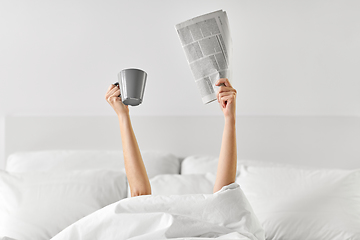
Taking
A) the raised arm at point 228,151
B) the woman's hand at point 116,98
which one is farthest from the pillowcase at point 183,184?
the woman's hand at point 116,98

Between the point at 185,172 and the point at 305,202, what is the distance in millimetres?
645

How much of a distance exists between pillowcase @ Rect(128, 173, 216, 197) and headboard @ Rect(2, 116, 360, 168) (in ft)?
1.26

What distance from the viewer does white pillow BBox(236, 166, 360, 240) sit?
1396mm

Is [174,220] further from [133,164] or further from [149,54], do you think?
[149,54]

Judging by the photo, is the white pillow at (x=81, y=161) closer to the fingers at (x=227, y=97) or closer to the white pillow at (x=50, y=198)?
the white pillow at (x=50, y=198)

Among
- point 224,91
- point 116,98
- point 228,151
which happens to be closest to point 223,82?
point 224,91

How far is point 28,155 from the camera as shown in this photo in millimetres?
1908

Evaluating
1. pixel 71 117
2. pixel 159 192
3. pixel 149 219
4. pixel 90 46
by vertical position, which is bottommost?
pixel 159 192

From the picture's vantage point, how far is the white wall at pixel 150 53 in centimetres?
206

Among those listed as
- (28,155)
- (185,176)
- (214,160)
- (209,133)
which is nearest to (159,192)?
(185,176)

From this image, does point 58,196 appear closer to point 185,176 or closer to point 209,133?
point 185,176

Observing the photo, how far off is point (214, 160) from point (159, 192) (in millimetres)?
382

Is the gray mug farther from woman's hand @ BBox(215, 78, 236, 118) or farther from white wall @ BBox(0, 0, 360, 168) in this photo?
white wall @ BBox(0, 0, 360, 168)

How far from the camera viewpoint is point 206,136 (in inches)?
81.7
